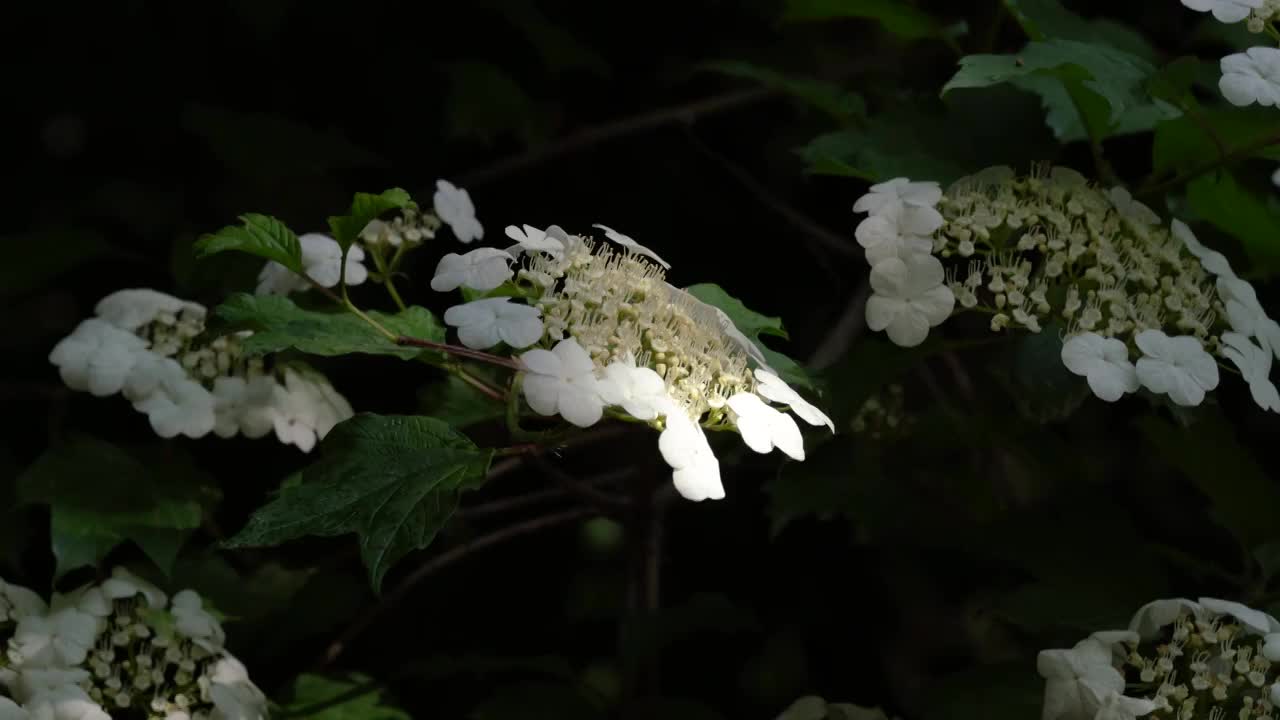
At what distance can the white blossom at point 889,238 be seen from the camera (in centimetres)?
108

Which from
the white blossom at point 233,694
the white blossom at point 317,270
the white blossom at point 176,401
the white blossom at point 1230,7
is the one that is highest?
the white blossom at point 1230,7

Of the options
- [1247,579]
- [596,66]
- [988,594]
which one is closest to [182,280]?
[596,66]

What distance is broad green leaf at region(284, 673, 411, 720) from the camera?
128 centimetres

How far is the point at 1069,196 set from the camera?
3.92 ft

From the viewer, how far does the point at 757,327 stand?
1.08 metres

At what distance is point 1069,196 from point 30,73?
1748mm

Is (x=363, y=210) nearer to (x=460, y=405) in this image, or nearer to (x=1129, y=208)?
(x=460, y=405)

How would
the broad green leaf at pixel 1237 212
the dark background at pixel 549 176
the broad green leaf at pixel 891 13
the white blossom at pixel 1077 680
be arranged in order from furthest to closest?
the dark background at pixel 549 176 < the broad green leaf at pixel 891 13 < the broad green leaf at pixel 1237 212 < the white blossom at pixel 1077 680

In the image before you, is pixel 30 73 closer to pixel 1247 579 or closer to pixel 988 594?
pixel 988 594

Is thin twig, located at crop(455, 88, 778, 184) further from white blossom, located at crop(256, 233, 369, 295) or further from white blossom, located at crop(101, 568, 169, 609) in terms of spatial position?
white blossom, located at crop(101, 568, 169, 609)

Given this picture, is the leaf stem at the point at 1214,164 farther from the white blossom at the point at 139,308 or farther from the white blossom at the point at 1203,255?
the white blossom at the point at 139,308

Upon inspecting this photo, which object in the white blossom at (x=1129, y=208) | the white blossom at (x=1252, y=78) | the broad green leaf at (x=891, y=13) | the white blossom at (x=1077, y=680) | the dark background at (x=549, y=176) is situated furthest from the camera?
the dark background at (x=549, y=176)

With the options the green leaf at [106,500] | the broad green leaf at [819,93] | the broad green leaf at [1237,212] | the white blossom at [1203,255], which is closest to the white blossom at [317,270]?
the green leaf at [106,500]

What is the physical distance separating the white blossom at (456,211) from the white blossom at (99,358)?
347 mm
